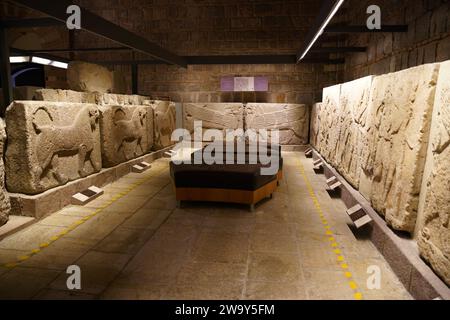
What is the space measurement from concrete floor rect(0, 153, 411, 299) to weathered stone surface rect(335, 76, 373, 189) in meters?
0.64

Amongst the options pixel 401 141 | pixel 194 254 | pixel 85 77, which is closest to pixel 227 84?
pixel 85 77

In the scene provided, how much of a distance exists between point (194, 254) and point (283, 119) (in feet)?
26.2

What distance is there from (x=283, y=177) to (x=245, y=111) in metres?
4.51

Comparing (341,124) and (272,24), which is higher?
(272,24)

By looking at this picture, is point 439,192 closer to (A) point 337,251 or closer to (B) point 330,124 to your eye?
(A) point 337,251

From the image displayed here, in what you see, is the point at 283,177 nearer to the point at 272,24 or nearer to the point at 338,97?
the point at 338,97

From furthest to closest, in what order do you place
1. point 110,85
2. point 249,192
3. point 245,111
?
point 245,111 → point 110,85 → point 249,192

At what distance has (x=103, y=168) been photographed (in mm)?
5926

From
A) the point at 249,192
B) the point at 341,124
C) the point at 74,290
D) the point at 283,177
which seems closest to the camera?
the point at 74,290

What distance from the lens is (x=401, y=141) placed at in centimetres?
305

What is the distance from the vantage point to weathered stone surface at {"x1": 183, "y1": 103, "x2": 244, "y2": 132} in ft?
35.3

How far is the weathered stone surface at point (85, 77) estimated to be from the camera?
8266 millimetres

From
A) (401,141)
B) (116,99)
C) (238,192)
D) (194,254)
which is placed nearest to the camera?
(401,141)

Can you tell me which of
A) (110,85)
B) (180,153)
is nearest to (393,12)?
(180,153)
